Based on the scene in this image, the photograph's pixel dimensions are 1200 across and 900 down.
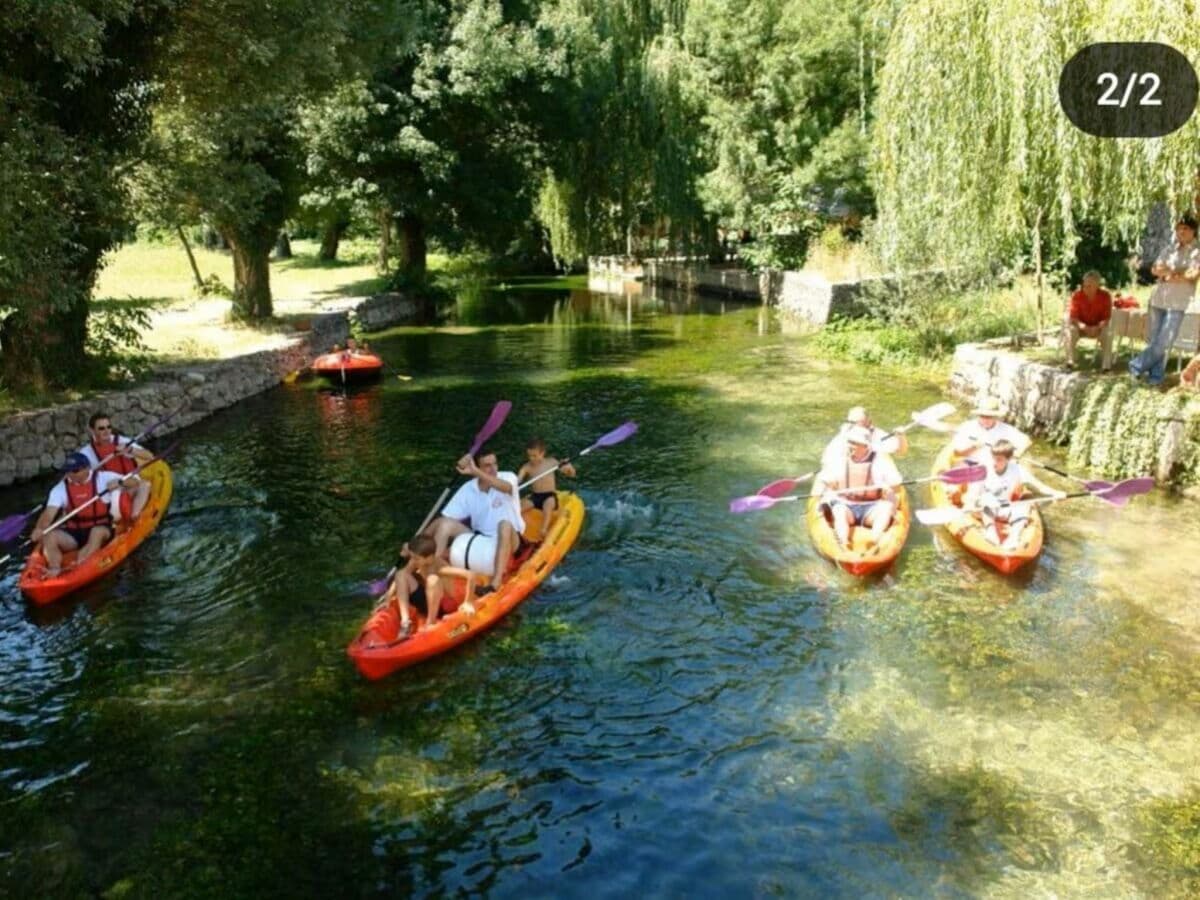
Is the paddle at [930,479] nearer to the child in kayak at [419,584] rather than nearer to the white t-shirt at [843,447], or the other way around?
the white t-shirt at [843,447]

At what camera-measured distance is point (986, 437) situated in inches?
392

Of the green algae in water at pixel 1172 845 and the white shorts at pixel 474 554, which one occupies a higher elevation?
the white shorts at pixel 474 554

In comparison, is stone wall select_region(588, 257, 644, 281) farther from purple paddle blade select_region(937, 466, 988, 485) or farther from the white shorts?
the white shorts

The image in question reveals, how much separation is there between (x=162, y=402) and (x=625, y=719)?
408 inches

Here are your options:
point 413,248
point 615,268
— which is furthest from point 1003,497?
point 615,268

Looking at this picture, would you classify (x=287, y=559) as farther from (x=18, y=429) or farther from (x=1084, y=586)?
(x=1084, y=586)

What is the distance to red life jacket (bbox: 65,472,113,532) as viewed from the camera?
9125mm

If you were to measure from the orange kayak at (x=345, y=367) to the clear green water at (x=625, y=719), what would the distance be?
6.20 m

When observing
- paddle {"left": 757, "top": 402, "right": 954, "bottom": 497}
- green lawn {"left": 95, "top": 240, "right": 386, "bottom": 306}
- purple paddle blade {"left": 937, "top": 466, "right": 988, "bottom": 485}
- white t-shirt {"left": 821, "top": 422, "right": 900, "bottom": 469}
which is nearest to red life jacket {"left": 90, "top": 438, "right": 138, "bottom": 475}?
paddle {"left": 757, "top": 402, "right": 954, "bottom": 497}

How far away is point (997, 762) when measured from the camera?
20.0 ft

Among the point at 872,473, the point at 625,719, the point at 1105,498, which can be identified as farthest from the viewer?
the point at 872,473

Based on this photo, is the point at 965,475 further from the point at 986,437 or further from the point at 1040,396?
the point at 1040,396

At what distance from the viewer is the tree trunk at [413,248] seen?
1196 inches

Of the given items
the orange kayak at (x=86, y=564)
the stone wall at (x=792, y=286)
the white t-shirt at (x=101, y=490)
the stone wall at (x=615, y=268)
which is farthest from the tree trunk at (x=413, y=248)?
the white t-shirt at (x=101, y=490)
